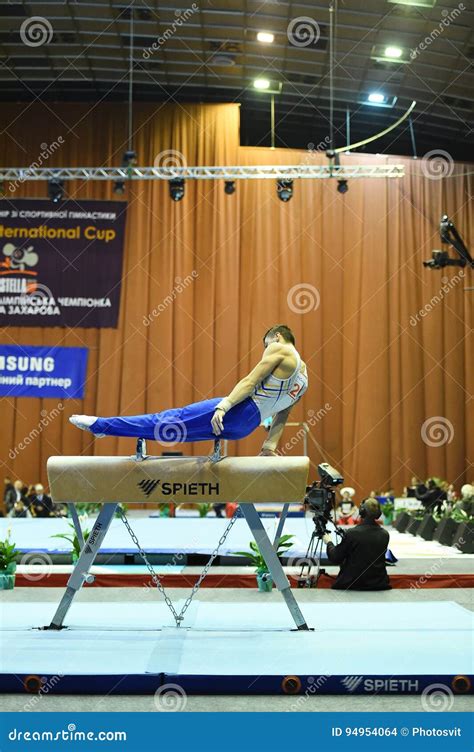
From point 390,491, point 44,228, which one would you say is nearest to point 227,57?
point 44,228

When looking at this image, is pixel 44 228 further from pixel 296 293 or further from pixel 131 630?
pixel 131 630

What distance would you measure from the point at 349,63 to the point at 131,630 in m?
13.3

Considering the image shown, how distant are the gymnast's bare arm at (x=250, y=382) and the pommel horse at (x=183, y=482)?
0.27 meters

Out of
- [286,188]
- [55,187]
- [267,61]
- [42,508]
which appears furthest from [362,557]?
[267,61]

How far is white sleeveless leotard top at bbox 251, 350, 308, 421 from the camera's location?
4129mm

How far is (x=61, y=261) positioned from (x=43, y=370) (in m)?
2.26

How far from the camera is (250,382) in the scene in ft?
13.3

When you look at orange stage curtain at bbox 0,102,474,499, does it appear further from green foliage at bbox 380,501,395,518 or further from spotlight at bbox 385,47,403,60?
green foliage at bbox 380,501,395,518

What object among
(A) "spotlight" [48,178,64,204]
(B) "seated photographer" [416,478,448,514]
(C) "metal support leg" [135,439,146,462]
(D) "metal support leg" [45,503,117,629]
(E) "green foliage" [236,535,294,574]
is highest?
(A) "spotlight" [48,178,64,204]

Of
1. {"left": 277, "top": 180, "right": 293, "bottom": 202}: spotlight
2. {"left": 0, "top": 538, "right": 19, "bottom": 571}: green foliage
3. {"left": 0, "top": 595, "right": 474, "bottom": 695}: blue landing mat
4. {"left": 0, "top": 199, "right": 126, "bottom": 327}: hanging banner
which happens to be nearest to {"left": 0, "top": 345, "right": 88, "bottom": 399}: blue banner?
{"left": 0, "top": 199, "right": 126, "bottom": 327}: hanging banner

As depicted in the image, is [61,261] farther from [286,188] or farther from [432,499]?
[432,499]

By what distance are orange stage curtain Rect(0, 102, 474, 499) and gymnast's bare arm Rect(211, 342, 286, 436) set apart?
41.3 feet
